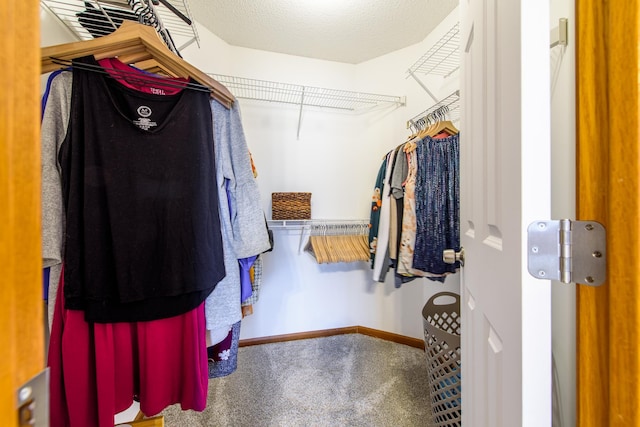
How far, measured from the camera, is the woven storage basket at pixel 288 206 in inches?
64.8

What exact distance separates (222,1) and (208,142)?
45.3 inches

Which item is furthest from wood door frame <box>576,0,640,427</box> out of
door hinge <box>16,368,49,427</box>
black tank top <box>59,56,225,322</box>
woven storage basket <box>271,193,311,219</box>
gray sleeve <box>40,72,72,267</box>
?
woven storage basket <box>271,193,311,219</box>

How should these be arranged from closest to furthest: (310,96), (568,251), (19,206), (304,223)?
(19,206) < (568,251) < (304,223) < (310,96)

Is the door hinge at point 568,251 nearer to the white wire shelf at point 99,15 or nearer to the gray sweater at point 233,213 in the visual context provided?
the gray sweater at point 233,213

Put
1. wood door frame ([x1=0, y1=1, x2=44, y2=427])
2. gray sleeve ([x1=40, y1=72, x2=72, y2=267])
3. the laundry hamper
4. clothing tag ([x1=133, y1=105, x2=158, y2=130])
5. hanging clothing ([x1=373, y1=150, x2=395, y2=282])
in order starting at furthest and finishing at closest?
hanging clothing ([x1=373, y1=150, x2=395, y2=282])
the laundry hamper
clothing tag ([x1=133, y1=105, x2=158, y2=130])
gray sleeve ([x1=40, y1=72, x2=72, y2=267])
wood door frame ([x1=0, y1=1, x2=44, y2=427])

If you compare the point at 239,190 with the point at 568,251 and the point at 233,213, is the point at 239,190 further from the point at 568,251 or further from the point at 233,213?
the point at 568,251

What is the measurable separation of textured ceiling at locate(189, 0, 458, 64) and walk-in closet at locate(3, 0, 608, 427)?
1cm

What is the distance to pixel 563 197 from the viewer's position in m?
0.43

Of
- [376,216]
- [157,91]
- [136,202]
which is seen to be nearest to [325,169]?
[376,216]

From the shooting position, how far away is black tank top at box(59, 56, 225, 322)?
2.15 feet

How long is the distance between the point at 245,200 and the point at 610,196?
34.9 inches

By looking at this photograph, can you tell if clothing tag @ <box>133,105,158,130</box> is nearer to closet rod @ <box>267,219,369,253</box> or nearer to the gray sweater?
the gray sweater

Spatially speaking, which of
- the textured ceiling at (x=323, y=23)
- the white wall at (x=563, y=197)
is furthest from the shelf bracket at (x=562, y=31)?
the textured ceiling at (x=323, y=23)

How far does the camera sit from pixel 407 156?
1.42 m
